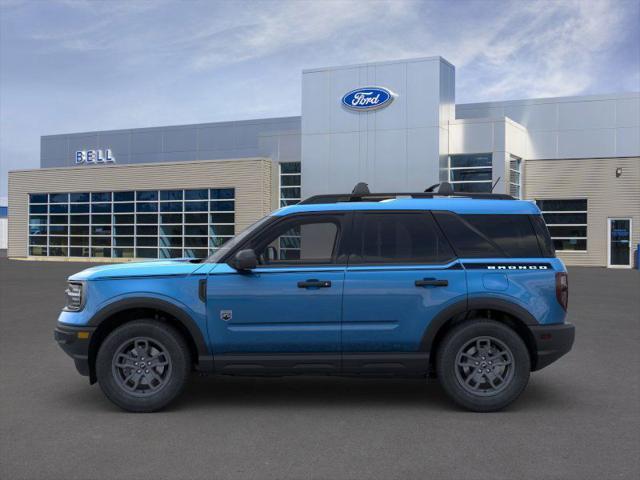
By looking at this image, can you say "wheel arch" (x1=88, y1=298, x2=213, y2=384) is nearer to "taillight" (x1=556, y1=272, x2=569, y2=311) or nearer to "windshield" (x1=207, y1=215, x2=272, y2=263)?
"windshield" (x1=207, y1=215, x2=272, y2=263)

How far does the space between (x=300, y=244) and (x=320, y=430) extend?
1744 mm

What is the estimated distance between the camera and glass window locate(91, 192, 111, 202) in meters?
38.5

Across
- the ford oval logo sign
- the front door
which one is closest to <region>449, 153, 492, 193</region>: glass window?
the ford oval logo sign

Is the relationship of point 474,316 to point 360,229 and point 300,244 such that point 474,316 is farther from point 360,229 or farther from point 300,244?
point 300,244

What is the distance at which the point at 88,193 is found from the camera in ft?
128

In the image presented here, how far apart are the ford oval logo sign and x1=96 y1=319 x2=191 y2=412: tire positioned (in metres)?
24.7

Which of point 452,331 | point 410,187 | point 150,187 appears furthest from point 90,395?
point 150,187

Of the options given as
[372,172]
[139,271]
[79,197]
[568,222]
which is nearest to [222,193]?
[372,172]

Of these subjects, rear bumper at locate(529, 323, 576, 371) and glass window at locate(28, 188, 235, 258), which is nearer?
rear bumper at locate(529, 323, 576, 371)

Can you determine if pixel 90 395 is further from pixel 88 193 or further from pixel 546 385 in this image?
pixel 88 193

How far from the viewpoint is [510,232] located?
241 inches

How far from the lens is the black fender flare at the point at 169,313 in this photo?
5.88 metres

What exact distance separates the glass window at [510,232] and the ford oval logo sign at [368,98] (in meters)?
23.9

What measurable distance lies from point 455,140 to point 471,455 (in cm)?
2621
